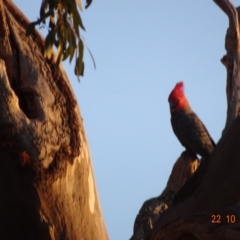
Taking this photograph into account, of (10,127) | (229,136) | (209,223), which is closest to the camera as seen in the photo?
(209,223)

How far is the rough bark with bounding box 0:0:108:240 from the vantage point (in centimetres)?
313

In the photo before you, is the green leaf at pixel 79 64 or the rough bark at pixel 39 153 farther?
the green leaf at pixel 79 64

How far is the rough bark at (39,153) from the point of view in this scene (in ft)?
10.3

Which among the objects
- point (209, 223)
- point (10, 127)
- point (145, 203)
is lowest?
point (209, 223)

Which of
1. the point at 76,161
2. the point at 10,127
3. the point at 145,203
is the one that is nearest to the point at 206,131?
the point at 145,203

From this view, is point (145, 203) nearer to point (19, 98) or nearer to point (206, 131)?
point (19, 98)

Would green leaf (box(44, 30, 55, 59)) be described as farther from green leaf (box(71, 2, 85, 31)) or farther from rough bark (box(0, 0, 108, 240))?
green leaf (box(71, 2, 85, 31))

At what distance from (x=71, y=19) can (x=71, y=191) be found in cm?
97

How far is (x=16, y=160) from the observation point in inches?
124
